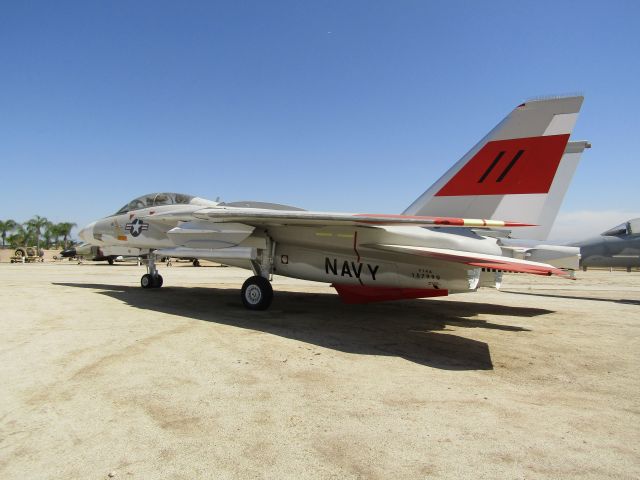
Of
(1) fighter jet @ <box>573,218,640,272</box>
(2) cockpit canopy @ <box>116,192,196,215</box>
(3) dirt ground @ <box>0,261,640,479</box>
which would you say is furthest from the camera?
(1) fighter jet @ <box>573,218,640,272</box>

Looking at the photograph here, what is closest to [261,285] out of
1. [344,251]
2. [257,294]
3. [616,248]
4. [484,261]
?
[257,294]

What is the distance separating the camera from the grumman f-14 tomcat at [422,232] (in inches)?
295

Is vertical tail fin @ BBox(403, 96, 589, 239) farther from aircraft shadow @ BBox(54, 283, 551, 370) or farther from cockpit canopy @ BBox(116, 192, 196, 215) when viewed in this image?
cockpit canopy @ BBox(116, 192, 196, 215)

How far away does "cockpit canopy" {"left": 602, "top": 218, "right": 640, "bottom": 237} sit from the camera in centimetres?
1455

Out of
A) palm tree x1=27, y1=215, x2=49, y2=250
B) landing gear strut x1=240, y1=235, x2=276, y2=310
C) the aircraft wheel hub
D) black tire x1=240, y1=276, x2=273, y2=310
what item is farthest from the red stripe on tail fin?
palm tree x1=27, y1=215, x2=49, y2=250

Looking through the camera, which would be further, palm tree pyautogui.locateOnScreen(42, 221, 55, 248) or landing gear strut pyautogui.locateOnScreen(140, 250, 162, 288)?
palm tree pyautogui.locateOnScreen(42, 221, 55, 248)

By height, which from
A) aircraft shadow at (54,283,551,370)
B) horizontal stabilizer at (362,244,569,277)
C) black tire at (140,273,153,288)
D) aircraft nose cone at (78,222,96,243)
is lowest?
aircraft shadow at (54,283,551,370)

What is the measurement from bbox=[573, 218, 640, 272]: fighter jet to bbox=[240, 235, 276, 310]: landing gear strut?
13172 mm

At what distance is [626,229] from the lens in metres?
14.7

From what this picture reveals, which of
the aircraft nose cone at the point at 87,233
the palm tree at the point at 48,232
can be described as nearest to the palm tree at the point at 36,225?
the palm tree at the point at 48,232

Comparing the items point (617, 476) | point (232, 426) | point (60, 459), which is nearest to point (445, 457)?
point (617, 476)

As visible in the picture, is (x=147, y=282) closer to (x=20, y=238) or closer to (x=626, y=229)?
(x=626, y=229)

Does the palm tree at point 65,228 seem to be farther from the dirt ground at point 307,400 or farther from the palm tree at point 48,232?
the dirt ground at point 307,400

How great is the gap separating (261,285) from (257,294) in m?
0.21
